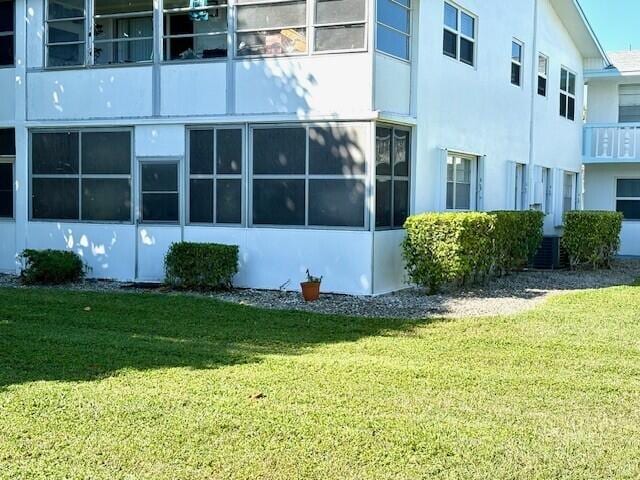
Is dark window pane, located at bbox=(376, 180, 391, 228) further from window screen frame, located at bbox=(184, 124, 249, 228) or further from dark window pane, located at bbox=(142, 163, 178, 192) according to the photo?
dark window pane, located at bbox=(142, 163, 178, 192)

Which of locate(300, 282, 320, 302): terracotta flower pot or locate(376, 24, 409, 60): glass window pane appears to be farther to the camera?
Answer: locate(376, 24, 409, 60): glass window pane

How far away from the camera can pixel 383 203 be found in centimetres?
1271

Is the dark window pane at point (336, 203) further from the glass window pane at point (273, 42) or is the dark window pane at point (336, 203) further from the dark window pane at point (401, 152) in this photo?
the glass window pane at point (273, 42)

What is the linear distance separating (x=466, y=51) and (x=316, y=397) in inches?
429

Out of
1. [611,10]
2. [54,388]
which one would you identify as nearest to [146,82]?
[54,388]

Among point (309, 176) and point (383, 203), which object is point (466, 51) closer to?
point (383, 203)

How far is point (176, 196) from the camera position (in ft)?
45.3

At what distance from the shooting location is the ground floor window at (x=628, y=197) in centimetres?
2247

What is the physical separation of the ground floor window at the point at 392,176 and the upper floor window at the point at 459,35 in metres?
2.56

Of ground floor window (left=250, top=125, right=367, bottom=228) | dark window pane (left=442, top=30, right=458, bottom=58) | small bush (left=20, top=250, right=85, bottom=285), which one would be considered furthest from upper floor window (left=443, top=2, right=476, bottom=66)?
small bush (left=20, top=250, right=85, bottom=285)

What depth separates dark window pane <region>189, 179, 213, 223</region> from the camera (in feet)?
44.5

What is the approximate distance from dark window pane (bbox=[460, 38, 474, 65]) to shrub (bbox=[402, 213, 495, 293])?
4118mm

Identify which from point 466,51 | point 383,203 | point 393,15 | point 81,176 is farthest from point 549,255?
point 81,176

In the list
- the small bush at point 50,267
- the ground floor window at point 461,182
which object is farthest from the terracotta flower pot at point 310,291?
the small bush at point 50,267
